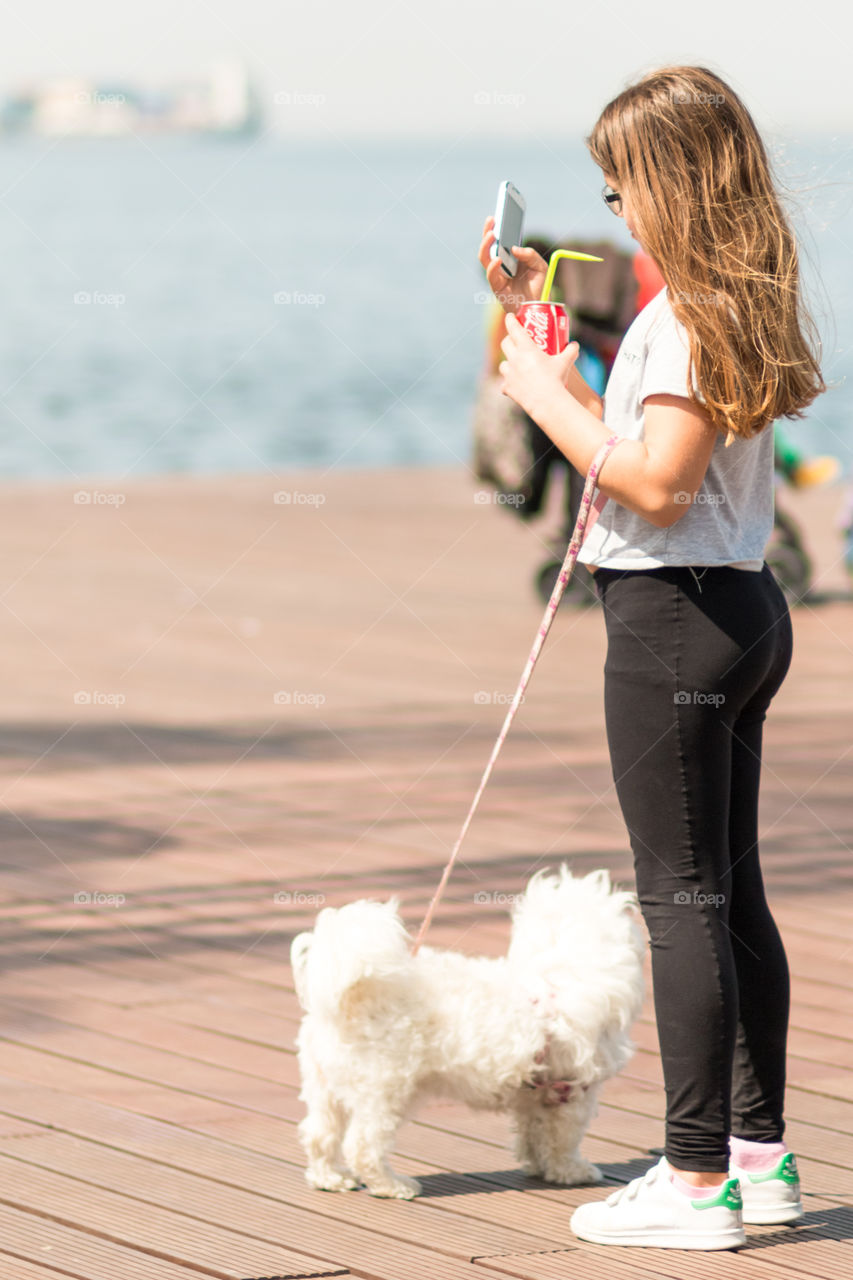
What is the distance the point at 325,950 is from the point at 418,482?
11164mm

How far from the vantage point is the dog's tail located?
2873 mm

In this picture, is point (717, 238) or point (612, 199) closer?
point (717, 238)

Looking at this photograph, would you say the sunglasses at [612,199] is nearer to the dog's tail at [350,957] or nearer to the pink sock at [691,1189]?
the dog's tail at [350,957]

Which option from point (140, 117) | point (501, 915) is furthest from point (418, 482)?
point (140, 117)

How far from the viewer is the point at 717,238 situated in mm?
2500

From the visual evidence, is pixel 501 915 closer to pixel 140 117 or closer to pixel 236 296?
pixel 236 296

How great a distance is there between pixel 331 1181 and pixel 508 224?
161cm

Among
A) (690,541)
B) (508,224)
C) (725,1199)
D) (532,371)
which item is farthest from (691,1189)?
(508,224)

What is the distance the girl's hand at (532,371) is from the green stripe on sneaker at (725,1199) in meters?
1.21

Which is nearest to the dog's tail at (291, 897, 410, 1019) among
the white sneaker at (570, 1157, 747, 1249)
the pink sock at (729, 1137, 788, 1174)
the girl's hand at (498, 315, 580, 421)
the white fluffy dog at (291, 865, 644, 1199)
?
the white fluffy dog at (291, 865, 644, 1199)

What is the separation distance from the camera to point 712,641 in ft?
8.44

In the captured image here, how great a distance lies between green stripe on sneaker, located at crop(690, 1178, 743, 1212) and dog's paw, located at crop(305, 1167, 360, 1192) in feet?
2.00

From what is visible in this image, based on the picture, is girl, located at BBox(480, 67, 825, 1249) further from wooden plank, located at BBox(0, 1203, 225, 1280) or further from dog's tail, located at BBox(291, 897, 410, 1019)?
wooden plank, located at BBox(0, 1203, 225, 1280)

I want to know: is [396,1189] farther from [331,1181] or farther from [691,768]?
[691,768]
